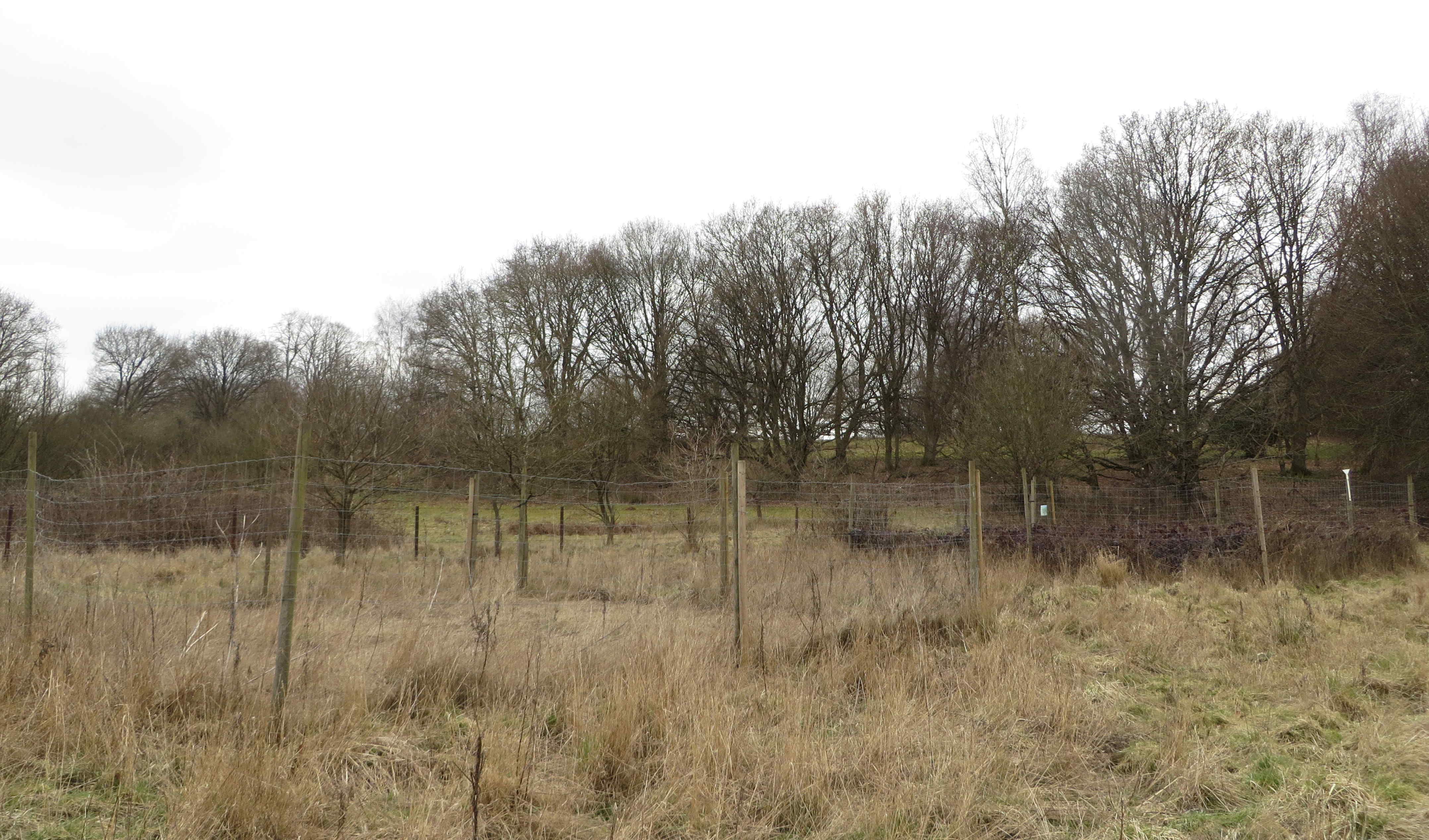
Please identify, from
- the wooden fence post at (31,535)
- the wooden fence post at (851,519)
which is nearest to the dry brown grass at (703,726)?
the wooden fence post at (31,535)

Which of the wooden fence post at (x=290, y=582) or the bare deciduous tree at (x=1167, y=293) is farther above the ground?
the bare deciduous tree at (x=1167, y=293)

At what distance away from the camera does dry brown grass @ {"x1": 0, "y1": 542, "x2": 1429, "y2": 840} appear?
3.33 m

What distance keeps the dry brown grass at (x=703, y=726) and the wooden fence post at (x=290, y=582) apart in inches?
7.7

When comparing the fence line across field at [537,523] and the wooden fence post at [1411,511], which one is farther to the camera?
the wooden fence post at [1411,511]

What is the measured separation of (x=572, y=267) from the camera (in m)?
30.8

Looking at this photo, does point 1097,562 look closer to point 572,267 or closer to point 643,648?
point 643,648

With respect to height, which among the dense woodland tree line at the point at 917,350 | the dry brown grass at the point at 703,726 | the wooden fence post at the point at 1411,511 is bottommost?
the dry brown grass at the point at 703,726

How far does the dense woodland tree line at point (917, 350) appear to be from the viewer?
61.3ft

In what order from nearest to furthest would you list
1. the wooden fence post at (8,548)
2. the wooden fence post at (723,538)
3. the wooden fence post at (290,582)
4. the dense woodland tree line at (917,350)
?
the wooden fence post at (290,582) → the wooden fence post at (723,538) → the wooden fence post at (8,548) → the dense woodland tree line at (917,350)

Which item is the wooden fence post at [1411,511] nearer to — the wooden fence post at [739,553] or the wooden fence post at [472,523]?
the wooden fence post at [739,553]

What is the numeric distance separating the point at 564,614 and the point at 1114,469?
21630 mm

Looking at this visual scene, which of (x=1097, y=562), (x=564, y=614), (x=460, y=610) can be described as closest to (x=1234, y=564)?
(x=1097, y=562)

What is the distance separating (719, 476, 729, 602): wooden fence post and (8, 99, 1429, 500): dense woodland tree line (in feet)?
16.8

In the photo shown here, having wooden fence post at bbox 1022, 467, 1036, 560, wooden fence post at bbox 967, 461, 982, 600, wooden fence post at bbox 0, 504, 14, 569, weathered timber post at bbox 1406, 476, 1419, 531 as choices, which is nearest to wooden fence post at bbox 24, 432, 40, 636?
wooden fence post at bbox 0, 504, 14, 569
